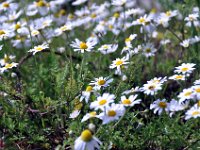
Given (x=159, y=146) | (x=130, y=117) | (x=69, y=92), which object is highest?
(x=69, y=92)

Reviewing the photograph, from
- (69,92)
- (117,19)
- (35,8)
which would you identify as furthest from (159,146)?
(35,8)

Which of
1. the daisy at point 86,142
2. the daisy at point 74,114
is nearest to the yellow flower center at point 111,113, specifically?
the daisy at point 86,142

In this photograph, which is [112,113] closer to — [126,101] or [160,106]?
[126,101]

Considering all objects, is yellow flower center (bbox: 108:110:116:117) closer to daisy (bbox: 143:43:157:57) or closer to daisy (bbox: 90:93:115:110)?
daisy (bbox: 90:93:115:110)

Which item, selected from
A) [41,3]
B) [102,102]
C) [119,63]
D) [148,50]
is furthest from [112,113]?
[41,3]

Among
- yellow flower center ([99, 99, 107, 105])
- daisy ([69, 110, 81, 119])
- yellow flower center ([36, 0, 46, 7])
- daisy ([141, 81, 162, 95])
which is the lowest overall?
daisy ([69, 110, 81, 119])

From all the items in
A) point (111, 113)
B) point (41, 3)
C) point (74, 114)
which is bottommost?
point (74, 114)

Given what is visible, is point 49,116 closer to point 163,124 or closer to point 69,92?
point 69,92

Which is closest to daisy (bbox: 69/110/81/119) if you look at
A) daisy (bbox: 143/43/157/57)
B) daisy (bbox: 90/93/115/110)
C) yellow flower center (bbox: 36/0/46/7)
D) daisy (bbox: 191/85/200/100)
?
daisy (bbox: 90/93/115/110)
